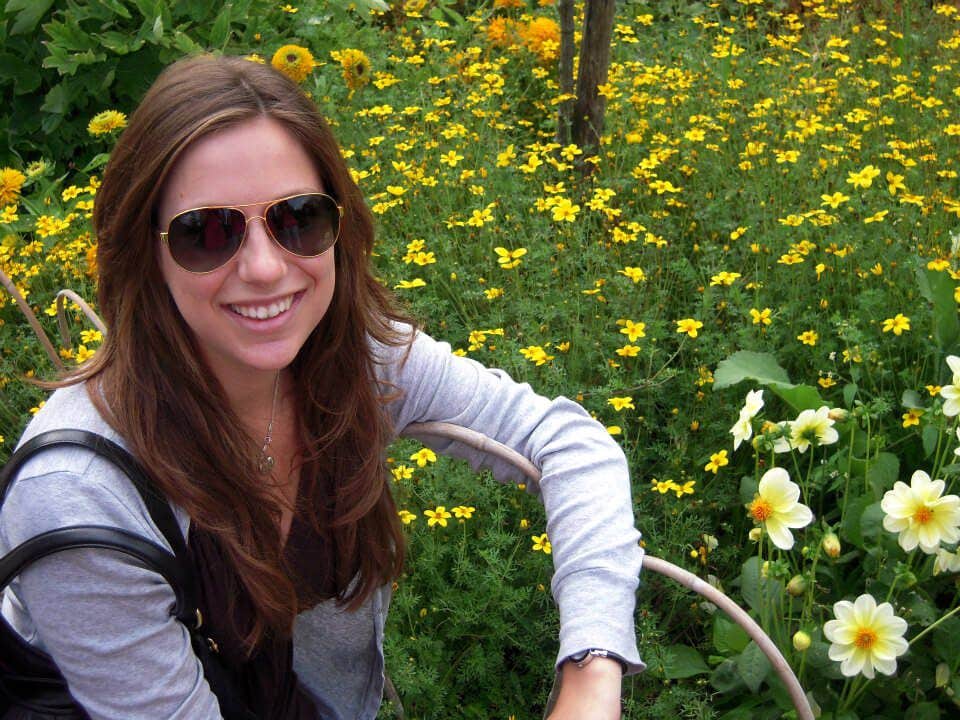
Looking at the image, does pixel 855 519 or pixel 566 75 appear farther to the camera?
pixel 566 75

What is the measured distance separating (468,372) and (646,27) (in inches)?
152

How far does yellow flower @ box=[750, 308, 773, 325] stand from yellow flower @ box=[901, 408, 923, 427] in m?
0.38

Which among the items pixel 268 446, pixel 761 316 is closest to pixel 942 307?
pixel 761 316

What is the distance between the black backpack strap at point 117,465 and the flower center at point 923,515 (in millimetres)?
1046

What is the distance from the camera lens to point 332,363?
1531 millimetres

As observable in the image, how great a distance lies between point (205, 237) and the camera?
1.24m

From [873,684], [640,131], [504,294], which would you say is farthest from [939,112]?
[873,684]

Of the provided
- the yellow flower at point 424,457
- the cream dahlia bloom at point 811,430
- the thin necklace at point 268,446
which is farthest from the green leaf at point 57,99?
the cream dahlia bloom at point 811,430

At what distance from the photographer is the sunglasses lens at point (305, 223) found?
1282mm

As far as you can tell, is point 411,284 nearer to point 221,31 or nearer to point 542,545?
point 542,545

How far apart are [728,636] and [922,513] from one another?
46cm

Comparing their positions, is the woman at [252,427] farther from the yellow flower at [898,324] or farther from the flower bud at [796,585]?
Result: the yellow flower at [898,324]

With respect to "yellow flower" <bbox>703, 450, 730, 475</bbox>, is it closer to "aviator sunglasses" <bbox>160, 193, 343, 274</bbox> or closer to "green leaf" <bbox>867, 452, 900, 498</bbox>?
"green leaf" <bbox>867, 452, 900, 498</bbox>

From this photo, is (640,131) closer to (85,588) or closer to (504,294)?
(504,294)
